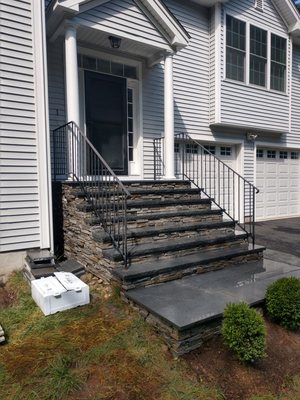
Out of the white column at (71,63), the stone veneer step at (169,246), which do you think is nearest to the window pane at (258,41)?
the white column at (71,63)

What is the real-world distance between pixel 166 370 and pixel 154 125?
5.29 m

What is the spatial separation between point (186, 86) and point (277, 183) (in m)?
4.52

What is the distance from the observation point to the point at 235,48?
7.66 m

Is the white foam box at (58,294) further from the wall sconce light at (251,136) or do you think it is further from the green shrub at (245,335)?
the wall sconce light at (251,136)

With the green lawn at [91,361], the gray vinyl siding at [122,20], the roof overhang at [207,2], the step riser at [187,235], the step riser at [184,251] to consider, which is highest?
the roof overhang at [207,2]

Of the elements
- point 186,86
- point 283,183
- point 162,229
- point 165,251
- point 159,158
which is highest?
point 186,86

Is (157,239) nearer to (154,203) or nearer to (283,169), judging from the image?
(154,203)

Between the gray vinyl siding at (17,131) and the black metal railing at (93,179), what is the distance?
65 centimetres

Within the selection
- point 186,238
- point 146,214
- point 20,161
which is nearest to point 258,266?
point 186,238

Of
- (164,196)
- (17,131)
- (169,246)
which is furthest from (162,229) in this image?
(17,131)

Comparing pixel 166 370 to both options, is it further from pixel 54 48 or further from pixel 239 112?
pixel 239 112

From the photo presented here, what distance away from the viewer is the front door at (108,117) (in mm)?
5785

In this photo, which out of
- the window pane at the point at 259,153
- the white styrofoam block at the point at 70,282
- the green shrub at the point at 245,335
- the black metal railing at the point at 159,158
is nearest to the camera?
the green shrub at the point at 245,335

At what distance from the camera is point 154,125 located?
266 inches
